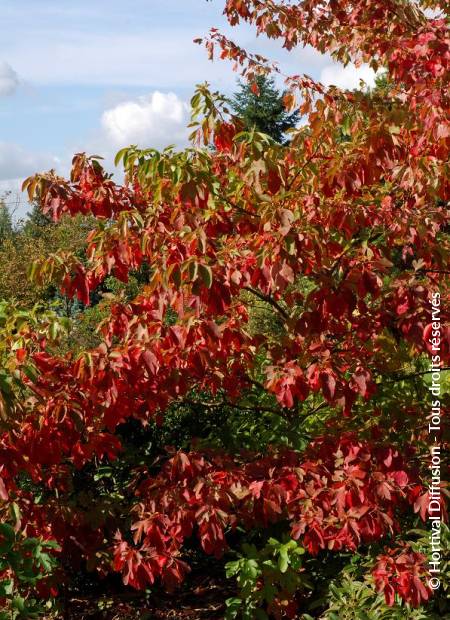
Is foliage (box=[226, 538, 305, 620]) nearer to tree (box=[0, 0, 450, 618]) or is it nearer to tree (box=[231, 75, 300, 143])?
tree (box=[0, 0, 450, 618])

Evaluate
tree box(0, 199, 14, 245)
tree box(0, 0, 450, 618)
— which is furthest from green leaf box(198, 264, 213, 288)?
tree box(0, 199, 14, 245)

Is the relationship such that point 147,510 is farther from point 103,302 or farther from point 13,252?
point 13,252

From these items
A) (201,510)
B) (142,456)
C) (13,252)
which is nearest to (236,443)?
(142,456)

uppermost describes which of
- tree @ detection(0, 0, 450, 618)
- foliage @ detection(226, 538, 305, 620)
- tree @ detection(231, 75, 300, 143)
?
tree @ detection(231, 75, 300, 143)

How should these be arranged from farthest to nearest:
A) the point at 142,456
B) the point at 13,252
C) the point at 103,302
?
the point at 13,252, the point at 142,456, the point at 103,302

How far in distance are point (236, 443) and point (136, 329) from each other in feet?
5.29

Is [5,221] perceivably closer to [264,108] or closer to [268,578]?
[264,108]

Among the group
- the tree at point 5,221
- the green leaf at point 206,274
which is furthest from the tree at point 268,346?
the tree at point 5,221

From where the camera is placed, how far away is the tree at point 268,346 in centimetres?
352

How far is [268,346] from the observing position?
432cm

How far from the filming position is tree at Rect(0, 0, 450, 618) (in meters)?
3.52

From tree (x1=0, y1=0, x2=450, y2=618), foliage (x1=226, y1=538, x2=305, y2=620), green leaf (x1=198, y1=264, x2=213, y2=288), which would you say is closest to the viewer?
green leaf (x1=198, y1=264, x2=213, y2=288)

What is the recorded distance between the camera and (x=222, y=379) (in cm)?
424

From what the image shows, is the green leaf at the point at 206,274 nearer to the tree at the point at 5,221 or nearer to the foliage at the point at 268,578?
the foliage at the point at 268,578
